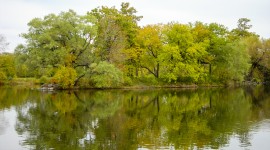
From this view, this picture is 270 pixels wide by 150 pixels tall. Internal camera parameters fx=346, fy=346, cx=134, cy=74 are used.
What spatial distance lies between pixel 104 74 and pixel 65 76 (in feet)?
18.6

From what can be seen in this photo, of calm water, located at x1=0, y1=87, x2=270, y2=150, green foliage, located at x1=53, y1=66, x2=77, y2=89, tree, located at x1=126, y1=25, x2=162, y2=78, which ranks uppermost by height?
tree, located at x1=126, y1=25, x2=162, y2=78

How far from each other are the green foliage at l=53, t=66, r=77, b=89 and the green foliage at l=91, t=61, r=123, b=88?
306 cm

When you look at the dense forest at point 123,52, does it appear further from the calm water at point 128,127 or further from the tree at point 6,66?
the calm water at point 128,127

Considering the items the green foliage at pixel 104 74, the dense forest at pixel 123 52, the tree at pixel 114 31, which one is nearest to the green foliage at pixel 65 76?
the dense forest at pixel 123 52

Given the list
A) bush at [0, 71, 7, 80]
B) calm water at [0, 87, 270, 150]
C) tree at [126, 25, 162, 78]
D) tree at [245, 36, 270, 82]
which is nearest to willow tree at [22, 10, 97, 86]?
tree at [126, 25, 162, 78]

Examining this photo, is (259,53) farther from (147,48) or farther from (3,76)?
(3,76)

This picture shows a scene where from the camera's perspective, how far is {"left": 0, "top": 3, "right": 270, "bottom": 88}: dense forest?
51.5m

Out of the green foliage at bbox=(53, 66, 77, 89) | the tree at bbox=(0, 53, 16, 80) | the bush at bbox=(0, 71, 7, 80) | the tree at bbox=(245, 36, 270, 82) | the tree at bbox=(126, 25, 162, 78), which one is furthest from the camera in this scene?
the tree at bbox=(245, 36, 270, 82)

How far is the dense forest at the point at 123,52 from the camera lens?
51469 mm

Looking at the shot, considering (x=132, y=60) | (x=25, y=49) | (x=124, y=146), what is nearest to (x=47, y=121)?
(x=124, y=146)

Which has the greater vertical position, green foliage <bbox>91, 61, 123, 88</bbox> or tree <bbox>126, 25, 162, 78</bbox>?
tree <bbox>126, 25, 162, 78</bbox>

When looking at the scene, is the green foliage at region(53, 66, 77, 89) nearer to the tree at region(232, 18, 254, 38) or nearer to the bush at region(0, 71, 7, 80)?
the bush at region(0, 71, 7, 80)

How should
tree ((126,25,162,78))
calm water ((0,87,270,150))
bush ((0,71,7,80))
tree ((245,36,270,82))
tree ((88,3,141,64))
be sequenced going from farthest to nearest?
tree ((245,36,270,82)) < bush ((0,71,7,80)) < tree ((126,25,162,78)) < tree ((88,3,141,64)) < calm water ((0,87,270,150))

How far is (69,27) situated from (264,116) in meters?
32.9
